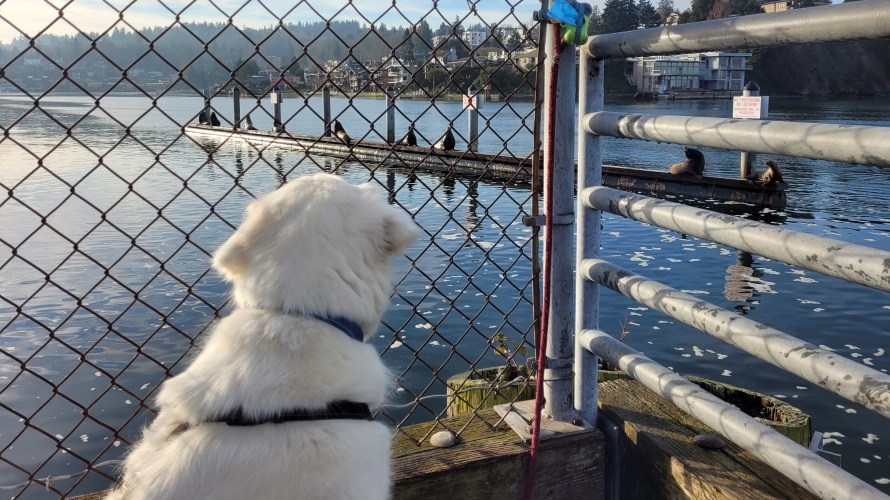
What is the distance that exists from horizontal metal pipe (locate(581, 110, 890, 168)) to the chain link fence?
567 millimetres

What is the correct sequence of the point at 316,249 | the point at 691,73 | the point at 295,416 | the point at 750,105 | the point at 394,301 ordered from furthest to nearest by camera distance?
the point at 691,73
the point at 750,105
the point at 394,301
the point at 316,249
the point at 295,416

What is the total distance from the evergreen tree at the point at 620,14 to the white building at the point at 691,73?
6.52 meters

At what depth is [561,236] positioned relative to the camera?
299cm

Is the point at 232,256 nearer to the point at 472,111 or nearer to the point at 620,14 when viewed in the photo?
the point at 472,111

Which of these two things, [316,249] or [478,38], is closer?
[316,249]

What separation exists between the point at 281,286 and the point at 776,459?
5.44 feet

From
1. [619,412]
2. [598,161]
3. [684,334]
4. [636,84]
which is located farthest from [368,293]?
[636,84]

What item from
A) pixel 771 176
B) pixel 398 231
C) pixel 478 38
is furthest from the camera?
pixel 771 176

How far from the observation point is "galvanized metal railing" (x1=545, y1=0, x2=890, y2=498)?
168 centimetres

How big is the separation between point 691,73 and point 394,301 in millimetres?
114461

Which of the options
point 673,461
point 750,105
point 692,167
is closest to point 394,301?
point 673,461

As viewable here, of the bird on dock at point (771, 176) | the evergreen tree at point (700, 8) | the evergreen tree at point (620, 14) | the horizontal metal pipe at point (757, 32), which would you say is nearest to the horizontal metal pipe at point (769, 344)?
the horizontal metal pipe at point (757, 32)

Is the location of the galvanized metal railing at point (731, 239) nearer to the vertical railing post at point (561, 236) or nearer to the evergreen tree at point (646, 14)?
the vertical railing post at point (561, 236)

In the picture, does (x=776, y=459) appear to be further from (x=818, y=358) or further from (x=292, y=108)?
(x=292, y=108)
